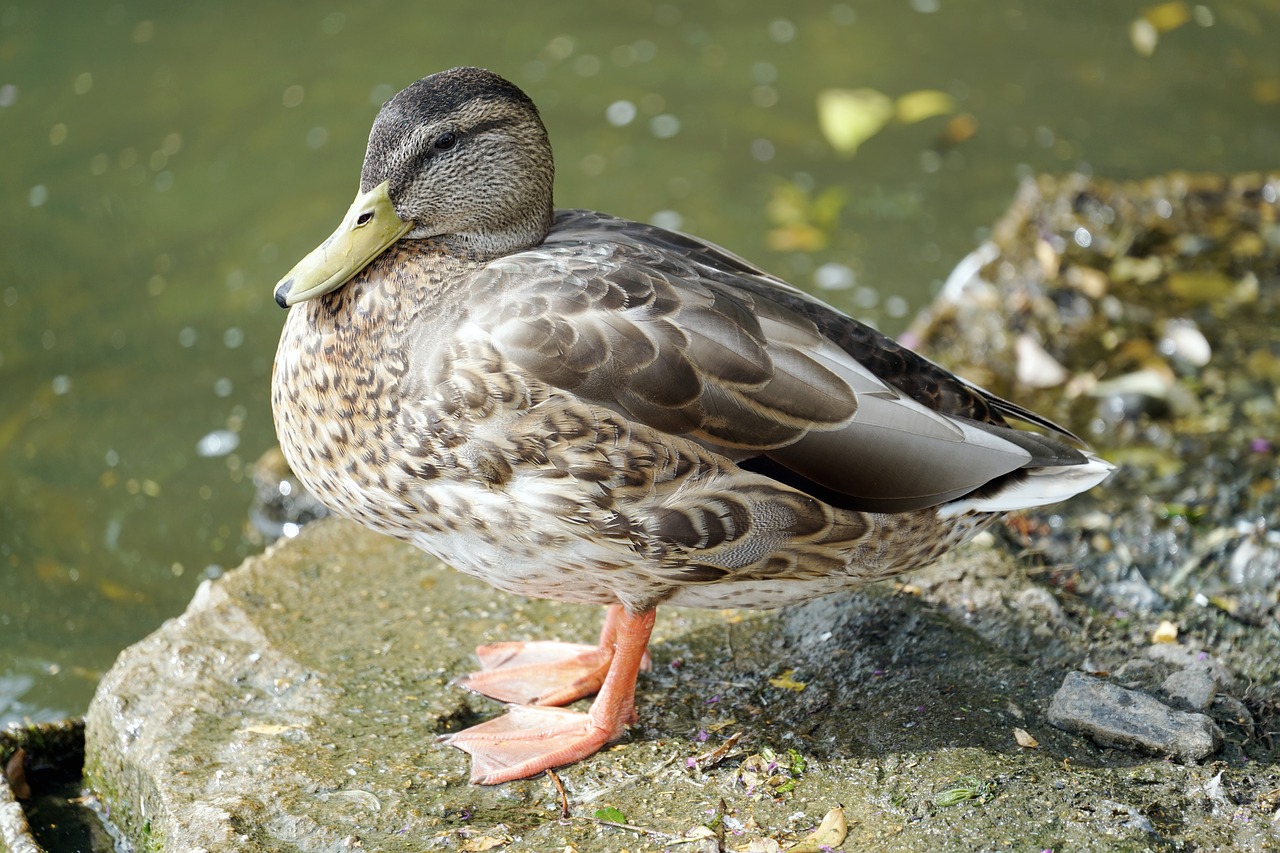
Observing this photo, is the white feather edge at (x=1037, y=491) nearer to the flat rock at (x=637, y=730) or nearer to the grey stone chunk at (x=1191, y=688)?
the flat rock at (x=637, y=730)

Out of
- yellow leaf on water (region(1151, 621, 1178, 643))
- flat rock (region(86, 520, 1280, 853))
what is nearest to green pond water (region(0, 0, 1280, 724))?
flat rock (region(86, 520, 1280, 853))

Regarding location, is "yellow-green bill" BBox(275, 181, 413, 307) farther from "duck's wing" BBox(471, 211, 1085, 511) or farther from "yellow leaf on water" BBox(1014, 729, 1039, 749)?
"yellow leaf on water" BBox(1014, 729, 1039, 749)

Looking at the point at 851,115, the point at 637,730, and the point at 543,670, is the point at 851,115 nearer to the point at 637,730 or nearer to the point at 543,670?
the point at 543,670

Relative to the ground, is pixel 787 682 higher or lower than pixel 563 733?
higher

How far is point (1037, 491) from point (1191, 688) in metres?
0.71

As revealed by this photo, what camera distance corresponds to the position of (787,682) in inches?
137

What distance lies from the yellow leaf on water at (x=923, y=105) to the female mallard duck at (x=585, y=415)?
4474 millimetres

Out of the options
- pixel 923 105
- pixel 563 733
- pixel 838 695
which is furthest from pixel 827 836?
pixel 923 105

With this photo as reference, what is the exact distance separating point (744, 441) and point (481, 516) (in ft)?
2.10

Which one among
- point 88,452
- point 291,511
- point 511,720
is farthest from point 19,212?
point 511,720

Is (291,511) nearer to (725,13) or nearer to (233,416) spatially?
(233,416)

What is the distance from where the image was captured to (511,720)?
11.1 ft

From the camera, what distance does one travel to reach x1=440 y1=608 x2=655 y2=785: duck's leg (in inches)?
125

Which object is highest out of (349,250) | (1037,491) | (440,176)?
(440,176)
